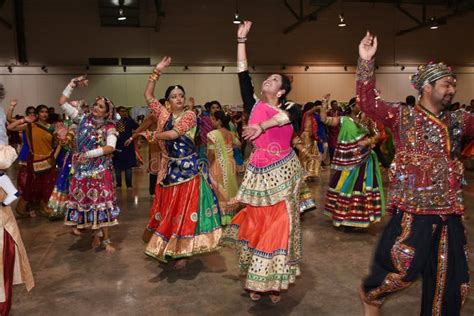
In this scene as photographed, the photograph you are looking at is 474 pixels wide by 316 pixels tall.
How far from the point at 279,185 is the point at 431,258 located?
3.53 feet

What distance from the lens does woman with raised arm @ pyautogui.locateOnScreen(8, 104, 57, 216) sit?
19.5 ft

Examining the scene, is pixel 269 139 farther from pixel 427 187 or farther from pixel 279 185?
pixel 427 187

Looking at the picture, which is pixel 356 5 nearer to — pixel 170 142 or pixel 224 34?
pixel 224 34

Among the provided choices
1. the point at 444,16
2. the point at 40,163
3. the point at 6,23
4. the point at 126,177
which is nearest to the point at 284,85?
the point at 40,163

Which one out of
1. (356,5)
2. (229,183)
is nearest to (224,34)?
(356,5)

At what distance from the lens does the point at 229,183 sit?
217 inches

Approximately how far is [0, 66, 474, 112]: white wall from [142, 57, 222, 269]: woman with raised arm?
13.7 m

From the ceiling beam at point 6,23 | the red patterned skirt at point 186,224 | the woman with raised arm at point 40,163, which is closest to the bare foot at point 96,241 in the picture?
the red patterned skirt at point 186,224

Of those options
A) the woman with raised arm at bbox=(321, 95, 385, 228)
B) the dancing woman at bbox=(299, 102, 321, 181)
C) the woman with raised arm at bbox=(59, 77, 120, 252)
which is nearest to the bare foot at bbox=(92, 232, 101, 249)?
the woman with raised arm at bbox=(59, 77, 120, 252)

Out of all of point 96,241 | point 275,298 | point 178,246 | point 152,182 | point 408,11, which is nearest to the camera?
point 275,298

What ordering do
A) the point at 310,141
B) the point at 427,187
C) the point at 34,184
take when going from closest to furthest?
1. the point at 427,187
2. the point at 34,184
3. the point at 310,141

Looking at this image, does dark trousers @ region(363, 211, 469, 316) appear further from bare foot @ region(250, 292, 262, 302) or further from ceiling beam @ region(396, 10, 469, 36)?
ceiling beam @ region(396, 10, 469, 36)

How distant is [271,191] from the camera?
10.3 feet

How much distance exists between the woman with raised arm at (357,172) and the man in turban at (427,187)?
2629mm
